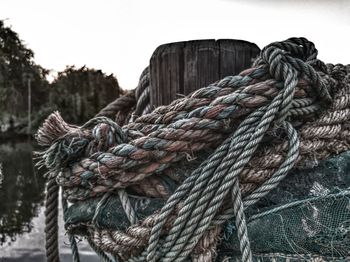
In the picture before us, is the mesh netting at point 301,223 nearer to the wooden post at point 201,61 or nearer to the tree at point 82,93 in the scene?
the wooden post at point 201,61

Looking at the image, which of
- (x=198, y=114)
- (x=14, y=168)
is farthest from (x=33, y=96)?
(x=198, y=114)

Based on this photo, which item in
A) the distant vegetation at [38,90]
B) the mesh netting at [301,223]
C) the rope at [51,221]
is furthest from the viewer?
the distant vegetation at [38,90]

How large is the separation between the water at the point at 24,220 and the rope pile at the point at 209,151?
791mm

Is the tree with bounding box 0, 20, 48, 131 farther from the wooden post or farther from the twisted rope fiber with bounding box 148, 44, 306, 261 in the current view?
the twisted rope fiber with bounding box 148, 44, 306, 261

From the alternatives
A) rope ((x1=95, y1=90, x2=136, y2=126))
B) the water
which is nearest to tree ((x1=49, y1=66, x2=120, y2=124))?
the water

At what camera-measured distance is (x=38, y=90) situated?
33.4 meters

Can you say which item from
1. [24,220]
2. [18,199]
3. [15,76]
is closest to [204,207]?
[24,220]

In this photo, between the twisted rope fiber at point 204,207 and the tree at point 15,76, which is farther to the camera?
the tree at point 15,76

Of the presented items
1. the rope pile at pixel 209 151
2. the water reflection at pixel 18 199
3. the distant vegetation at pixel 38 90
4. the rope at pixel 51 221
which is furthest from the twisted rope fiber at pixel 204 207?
the distant vegetation at pixel 38 90

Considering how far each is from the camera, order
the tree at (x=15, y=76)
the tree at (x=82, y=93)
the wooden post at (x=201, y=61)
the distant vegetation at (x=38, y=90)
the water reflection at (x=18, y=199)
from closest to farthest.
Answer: the wooden post at (x=201, y=61) < the water reflection at (x=18, y=199) < the tree at (x=15, y=76) < the distant vegetation at (x=38, y=90) < the tree at (x=82, y=93)

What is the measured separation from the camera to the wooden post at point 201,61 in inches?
60.2

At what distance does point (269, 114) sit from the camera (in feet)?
4.12

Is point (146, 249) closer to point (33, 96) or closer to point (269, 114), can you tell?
point (269, 114)

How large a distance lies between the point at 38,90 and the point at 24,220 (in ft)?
94.6
